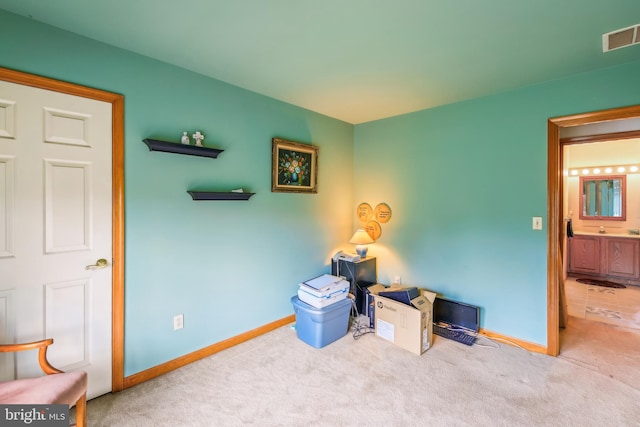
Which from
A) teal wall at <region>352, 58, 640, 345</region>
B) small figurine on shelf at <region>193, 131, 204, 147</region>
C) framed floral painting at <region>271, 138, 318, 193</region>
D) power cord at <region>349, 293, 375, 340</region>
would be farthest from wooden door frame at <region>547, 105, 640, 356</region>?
small figurine on shelf at <region>193, 131, 204, 147</region>

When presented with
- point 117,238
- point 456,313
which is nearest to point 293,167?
point 117,238

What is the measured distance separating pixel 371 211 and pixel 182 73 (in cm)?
245

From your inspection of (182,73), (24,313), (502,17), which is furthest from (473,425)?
(182,73)

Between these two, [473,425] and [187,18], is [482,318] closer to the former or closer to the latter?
[473,425]

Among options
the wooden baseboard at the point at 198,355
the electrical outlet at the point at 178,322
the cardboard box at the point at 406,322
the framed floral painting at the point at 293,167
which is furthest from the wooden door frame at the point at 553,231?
the electrical outlet at the point at 178,322

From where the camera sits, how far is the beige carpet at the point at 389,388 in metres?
1.73

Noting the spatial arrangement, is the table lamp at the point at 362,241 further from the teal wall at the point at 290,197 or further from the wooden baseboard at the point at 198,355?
the wooden baseboard at the point at 198,355

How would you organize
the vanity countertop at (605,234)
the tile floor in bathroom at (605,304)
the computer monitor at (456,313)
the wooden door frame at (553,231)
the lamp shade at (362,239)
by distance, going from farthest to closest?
the vanity countertop at (605,234)
the lamp shade at (362,239)
the tile floor in bathroom at (605,304)
the computer monitor at (456,313)
the wooden door frame at (553,231)

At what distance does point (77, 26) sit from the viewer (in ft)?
5.57

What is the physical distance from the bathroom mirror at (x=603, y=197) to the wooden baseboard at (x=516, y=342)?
3.93m

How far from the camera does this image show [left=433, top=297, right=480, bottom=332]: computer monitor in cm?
280

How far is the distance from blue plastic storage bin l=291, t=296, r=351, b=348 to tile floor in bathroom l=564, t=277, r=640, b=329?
277cm

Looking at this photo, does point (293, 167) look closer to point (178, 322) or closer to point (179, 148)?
point (179, 148)

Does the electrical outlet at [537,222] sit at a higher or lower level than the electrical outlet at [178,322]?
higher
